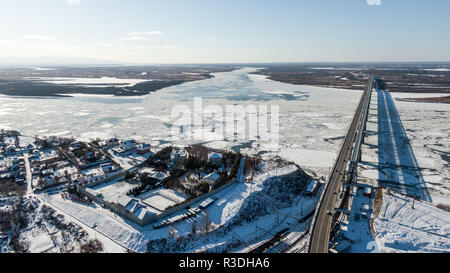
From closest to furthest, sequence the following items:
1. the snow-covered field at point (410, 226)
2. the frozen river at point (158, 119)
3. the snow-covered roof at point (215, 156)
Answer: the snow-covered field at point (410, 226), the snow-covered roof at point (215, 156), the frozen river at point (158, 119)

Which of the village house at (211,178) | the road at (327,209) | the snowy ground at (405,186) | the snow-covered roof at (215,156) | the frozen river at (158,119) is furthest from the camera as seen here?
the frozen river at (158,119)

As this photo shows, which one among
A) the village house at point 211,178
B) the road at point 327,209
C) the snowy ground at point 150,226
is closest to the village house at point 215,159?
the village house at point 211,178

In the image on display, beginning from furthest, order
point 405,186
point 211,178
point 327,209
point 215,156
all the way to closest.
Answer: point 215,156 → point 211,178 → point 405,186 → point 327,209

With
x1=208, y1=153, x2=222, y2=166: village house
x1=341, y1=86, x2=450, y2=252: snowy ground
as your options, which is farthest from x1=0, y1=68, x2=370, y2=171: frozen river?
x1=208, y1=153, x2=222, y2=166: village house

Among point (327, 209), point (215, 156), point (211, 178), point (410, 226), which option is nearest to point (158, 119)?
point (215, 156)

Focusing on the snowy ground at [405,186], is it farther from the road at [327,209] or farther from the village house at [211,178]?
the village house at [211,178]

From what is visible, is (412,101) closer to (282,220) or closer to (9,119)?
(282,220)

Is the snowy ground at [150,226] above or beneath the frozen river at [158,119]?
beneath

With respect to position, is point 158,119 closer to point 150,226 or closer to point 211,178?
point 211,178

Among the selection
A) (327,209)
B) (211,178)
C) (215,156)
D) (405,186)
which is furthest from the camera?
(215,156)

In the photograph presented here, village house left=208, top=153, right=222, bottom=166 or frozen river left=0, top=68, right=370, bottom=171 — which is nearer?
village house left=208, top=153, right=222, bottom=166

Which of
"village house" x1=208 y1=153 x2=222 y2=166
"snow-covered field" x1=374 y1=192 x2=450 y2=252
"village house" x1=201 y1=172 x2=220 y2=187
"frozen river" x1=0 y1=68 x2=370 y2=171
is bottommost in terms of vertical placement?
"snow-covered field" x1=374 y1=192 x2=450 y2=252

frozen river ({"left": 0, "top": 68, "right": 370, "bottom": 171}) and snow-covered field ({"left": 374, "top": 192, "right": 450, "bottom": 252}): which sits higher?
frozen river ({"left": 0, "top": 68, "right": 370, "bottom": 171})

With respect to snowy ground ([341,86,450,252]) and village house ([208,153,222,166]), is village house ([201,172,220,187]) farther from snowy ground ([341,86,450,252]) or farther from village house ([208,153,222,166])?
snowy ground ([341,86,450,252])
